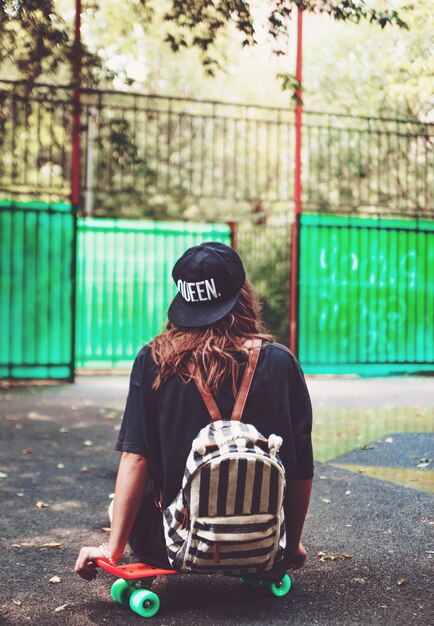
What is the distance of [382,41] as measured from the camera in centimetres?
1966

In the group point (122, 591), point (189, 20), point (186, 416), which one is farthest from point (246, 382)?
point (189, 20)

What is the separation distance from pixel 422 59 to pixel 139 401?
38.8 ft

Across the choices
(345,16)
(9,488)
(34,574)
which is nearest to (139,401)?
(34,574)

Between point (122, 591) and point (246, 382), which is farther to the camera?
point (122, 591)

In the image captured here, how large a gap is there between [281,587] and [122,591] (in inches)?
26.6

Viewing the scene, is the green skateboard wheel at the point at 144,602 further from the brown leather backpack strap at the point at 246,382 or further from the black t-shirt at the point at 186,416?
the brown leather backpack strap at the point at 246,382

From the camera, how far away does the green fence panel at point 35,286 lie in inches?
424

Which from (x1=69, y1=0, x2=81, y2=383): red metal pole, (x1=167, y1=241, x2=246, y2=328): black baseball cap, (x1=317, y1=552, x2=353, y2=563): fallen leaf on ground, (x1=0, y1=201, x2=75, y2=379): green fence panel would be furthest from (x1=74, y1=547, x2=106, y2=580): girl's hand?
(x1=0, y1=201, x2=75, y2=379): green fence panel

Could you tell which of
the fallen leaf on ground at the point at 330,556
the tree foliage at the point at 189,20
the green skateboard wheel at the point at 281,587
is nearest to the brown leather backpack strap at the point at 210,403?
the green skateboard wheel at the point at 281,587

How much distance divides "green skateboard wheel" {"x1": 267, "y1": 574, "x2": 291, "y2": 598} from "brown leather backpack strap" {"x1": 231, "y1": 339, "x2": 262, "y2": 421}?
881 millimetres

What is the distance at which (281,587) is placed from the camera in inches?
128

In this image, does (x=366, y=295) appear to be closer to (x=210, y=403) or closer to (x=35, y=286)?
(x=35, y=286)

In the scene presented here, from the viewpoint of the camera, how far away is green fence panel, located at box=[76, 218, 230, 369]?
41.7ft

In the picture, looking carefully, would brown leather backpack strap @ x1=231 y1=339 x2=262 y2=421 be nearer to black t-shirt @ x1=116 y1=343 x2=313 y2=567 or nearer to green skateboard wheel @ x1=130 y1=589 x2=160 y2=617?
Result: black t-shirt @ x1=116 y1=343 x2=313 y2=567
